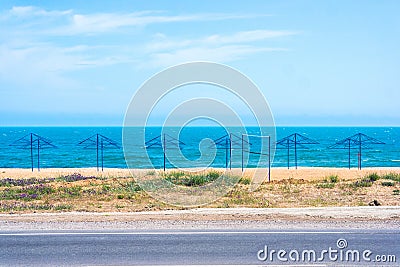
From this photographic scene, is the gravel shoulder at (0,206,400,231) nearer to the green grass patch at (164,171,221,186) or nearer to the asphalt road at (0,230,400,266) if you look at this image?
the asphalt road at (0,230,400,266)

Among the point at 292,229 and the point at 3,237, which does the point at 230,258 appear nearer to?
the point at 292,229

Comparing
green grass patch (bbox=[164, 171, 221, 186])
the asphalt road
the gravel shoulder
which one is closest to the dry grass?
green grass patch (bbox=[164, 171, 221, 186])

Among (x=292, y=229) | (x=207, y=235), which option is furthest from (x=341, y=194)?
(x=207, y=235)

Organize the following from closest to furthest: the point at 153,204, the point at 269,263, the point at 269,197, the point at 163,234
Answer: the point at 269,263, the point at 163,234, the point at 153,204, the point at 269,197

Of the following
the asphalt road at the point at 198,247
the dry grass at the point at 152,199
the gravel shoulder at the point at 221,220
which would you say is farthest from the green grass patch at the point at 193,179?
the asphalt road at the point at 198,247

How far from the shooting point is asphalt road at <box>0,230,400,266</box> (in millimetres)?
8664

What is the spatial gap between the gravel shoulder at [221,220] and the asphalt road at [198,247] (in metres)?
0.80

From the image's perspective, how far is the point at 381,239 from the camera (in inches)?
404

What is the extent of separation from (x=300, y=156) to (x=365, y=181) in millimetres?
48546

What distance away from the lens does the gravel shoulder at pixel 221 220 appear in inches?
473

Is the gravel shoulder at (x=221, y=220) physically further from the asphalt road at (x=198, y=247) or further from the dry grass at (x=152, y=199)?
the dry grass at (x=152, y=199)

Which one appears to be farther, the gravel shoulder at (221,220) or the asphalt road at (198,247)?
the gravel shoulder at (221,220)

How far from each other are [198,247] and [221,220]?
11.9 feet

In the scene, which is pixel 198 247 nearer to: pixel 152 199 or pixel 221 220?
pixel 221 220
